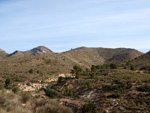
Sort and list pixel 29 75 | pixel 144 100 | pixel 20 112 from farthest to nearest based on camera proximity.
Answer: pixel 29 75 < pixel 144 100 < pixel 20 112

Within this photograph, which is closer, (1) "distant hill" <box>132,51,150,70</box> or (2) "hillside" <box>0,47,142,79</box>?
(1) "distant hill" <box>132,51,150,70</box>

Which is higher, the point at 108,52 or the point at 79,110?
the point at 108,52

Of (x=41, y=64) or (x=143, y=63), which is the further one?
(x=41, y=64)

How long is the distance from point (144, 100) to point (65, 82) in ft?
90.5

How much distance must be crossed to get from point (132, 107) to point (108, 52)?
125902 millimetres

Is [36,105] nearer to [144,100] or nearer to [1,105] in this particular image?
[1,105]

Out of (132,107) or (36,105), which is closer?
(36,105)

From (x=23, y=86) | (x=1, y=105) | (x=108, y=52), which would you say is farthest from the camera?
(x=108, y=52)

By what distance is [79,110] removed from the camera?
57.3 ft

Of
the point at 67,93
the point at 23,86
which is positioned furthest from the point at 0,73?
the point at 67,93

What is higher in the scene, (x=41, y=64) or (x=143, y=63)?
(x=41, y=64)

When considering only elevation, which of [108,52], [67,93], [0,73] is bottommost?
[67,93]

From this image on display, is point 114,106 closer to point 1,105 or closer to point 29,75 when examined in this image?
point 1,105

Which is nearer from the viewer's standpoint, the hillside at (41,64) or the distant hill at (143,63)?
the distant hill at (143,63)
